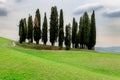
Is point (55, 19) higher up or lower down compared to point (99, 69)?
higher up

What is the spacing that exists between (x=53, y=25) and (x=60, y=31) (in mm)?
3970

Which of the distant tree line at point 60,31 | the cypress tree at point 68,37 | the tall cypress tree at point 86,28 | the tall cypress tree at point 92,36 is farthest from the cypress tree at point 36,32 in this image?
the tall cypress tree at point 92,36

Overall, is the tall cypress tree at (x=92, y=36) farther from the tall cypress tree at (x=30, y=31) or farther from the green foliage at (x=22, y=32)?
the green foliage at (x=22, y=32)

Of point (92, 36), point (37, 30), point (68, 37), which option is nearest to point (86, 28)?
point (92, 36)

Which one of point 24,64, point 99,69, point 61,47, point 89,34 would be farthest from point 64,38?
point 24,64

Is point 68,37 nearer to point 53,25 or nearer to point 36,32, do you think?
point 53,25

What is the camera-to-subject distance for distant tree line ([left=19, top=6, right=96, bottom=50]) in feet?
300

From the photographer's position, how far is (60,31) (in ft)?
300

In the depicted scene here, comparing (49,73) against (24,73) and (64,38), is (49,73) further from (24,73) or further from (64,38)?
(64,38)

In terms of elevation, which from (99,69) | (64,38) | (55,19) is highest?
(55,19)

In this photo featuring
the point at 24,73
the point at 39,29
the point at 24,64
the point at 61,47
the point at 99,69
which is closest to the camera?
the point at 24,73

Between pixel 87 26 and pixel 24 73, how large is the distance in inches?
2777

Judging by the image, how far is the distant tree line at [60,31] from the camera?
91562 millimetres

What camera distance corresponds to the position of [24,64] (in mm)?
34688
